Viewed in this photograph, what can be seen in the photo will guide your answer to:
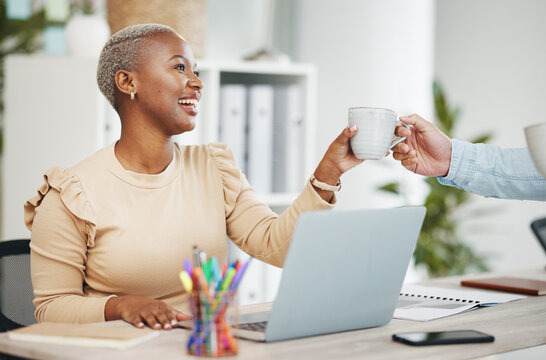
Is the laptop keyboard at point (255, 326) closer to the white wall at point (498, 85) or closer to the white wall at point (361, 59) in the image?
the white wall at point (361, 59)

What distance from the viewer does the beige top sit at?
4.61 feet

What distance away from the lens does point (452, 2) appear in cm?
407

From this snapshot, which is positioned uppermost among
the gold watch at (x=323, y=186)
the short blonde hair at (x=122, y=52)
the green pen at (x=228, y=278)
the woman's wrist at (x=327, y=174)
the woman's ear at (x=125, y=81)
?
the short blonde hair at (x=122, y=52)

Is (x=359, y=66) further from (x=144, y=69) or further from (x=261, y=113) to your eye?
(x=144, y=69)

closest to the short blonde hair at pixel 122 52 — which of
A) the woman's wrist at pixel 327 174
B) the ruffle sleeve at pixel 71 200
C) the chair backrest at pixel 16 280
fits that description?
the ruffle sleeve at pixel 71 200

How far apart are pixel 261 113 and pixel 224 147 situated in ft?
3.33

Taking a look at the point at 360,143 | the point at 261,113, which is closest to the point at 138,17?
the point at 261,113

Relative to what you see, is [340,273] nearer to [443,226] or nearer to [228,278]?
[228,278]

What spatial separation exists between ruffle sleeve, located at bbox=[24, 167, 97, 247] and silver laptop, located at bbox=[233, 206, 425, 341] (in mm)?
460

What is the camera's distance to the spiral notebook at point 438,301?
129 cm

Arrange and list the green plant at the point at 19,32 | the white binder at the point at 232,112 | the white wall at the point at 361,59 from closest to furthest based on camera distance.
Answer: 1. the white binder at the point at 232,112
2. the white wall at the point at 361,59
3. the green plant at the point at 19,32

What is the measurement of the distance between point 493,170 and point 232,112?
139 cm

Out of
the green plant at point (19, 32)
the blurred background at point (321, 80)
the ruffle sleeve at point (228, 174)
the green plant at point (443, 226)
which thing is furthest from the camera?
the green plant at point (443, 226)

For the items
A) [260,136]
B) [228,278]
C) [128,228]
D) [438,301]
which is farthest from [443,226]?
[228,278]
